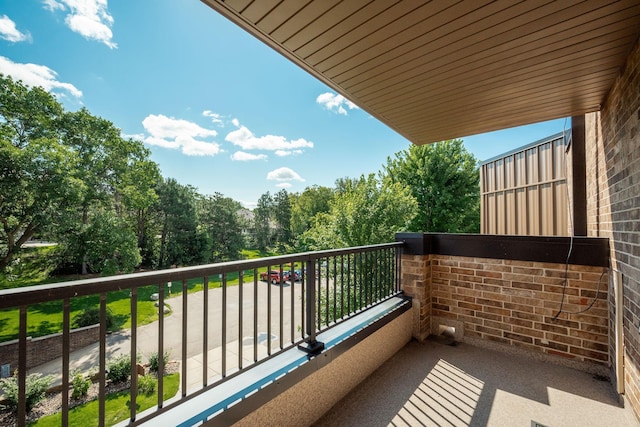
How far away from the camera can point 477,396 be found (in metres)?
2.19

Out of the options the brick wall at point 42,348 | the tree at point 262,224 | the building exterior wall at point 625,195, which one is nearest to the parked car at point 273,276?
the building exterior wall at point 625,195

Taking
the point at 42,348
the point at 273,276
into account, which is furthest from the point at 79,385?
the point at 273,276

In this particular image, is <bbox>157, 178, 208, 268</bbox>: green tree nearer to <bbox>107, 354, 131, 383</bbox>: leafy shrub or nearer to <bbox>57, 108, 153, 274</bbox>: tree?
<bbox>57, 108, 153, 274</bbox>: tree

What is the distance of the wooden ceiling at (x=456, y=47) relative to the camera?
149cm

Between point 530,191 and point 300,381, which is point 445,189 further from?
point 300,381

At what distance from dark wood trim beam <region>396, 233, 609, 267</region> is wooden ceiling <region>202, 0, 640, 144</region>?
135 cm

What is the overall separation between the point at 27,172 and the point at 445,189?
60.5 ft

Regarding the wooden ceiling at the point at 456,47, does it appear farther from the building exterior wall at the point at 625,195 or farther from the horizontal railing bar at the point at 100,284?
the horizontal railing bar at the point at 100,284

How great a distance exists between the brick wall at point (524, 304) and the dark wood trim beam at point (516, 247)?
0.07 meters

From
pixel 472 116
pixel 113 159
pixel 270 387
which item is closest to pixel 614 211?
pixel 472 116

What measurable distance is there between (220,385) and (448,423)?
5.24ft

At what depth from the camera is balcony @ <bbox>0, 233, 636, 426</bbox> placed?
1.29 metres

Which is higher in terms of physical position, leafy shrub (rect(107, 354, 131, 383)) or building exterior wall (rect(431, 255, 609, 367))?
building exterior wall (rect(431, 255, 609, 367))

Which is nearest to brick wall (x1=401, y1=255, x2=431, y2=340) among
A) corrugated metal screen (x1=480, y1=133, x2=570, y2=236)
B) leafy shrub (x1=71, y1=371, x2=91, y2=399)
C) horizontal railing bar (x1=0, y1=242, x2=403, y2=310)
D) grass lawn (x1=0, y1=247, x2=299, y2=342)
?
horizontal railing bar (x1=0, y1=242, x2=403, y2=310)
